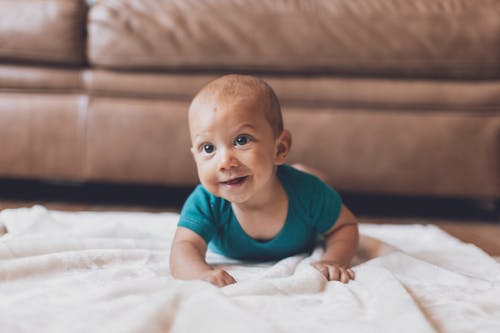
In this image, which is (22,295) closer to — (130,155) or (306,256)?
(306,256)

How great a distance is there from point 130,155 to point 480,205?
3.29 feet

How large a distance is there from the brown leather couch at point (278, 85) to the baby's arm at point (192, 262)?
0.56 m

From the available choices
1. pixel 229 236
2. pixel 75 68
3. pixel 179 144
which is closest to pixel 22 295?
pixel 229 236

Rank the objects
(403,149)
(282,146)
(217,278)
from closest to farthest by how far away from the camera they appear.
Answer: (217,278), (282,146), (403,149)

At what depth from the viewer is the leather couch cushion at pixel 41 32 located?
135 centimetres

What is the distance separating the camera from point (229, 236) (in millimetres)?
850

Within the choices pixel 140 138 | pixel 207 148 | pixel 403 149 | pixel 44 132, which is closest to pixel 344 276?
pixel 207 148

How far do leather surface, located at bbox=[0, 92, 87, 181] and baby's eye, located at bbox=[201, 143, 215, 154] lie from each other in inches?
Result: 27.5

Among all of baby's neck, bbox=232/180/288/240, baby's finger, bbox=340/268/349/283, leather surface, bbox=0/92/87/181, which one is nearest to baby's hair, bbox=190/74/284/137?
baby's neck, bbox=232/180/288/240

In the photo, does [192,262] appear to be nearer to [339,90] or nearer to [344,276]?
[344,276]

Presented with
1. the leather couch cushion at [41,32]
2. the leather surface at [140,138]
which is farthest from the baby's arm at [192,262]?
the leather couch cushion at [41,32]

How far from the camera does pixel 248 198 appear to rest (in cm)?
77

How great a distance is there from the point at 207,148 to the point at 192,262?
16cm

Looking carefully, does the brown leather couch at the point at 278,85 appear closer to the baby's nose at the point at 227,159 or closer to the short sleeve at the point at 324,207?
the short sleeve at the point at 324,207
